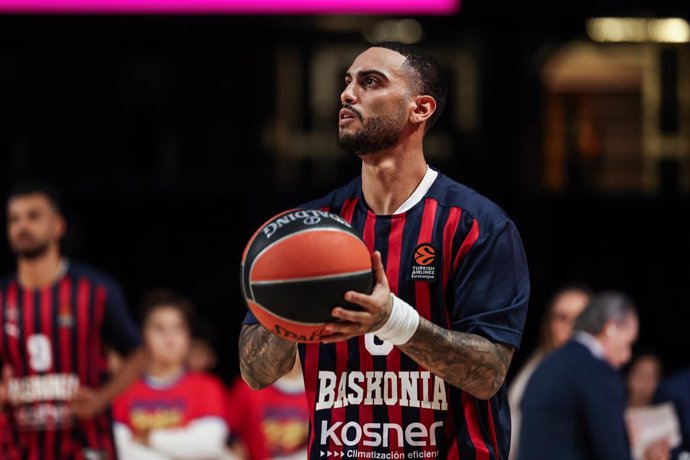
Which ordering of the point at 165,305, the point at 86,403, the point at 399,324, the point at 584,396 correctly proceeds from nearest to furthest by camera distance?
the point at 399,324, the point at 584,396, the point at 86,403, the point at 165,305

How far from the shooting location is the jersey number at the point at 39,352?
645 cm

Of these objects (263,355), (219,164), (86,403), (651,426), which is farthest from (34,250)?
(219,164)

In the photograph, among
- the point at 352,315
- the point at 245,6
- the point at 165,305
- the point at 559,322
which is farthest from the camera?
the point at 245,6

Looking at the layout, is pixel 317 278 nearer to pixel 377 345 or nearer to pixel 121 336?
pixel 377 345

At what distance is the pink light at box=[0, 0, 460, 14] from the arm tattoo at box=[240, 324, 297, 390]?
623cm

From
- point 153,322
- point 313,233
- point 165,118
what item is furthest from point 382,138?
point 165,118

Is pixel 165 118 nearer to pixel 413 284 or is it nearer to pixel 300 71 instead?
pixel 300 71

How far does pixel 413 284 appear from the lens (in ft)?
12.0

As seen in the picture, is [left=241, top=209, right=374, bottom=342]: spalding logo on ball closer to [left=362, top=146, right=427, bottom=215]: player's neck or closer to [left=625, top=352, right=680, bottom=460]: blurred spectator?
[left=362, top=146, right=427, bottom=215]: player's neck

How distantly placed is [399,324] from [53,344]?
3.68 meters

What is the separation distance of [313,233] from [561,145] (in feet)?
28.6

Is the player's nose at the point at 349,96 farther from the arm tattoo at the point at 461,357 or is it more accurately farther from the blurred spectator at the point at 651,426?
the blurred spectator at the point at 651,426

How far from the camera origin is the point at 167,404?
27.6 ft

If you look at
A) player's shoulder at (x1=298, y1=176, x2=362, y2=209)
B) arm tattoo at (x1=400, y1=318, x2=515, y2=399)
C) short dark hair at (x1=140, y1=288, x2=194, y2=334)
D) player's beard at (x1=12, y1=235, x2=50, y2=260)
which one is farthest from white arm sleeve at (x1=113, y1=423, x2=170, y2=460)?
arm tattoo at (x1=400, y1=318, x2=515, y2=399)
